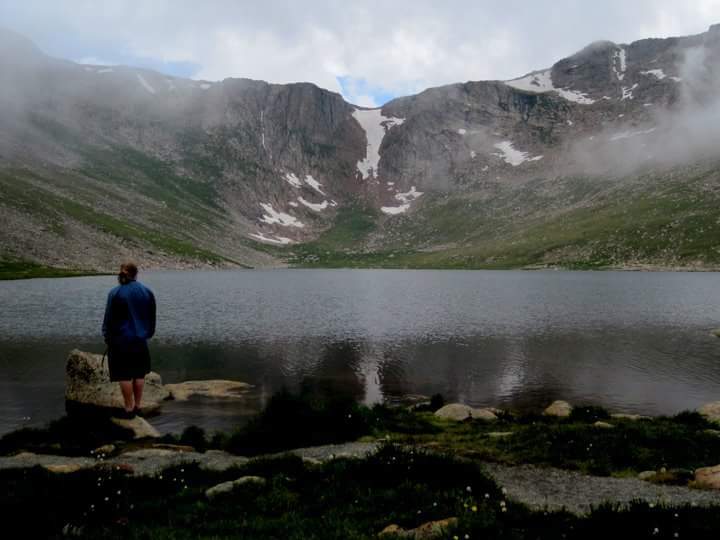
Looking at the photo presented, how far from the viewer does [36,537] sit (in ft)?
29.5

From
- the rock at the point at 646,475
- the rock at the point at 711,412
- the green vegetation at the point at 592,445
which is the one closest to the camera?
the rock at the point at 646,475

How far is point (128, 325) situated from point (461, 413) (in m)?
17.5

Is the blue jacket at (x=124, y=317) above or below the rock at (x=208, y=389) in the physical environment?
above

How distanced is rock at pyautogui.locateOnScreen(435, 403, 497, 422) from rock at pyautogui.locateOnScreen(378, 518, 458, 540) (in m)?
17.8

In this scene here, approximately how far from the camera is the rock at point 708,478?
1313 centimetres

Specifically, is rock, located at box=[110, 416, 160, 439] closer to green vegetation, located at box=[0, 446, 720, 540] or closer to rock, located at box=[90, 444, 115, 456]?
rock, located at box=[90, 444, 115, 456]

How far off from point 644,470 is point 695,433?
7.02 meters

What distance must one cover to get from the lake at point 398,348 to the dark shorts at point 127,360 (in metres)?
11.5

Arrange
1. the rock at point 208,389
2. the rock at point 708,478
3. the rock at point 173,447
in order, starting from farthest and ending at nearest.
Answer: the rock at point 208,389 < the rock at point 173,447 < the rock at point 708,478

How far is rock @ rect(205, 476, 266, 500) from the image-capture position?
12305 millimetres

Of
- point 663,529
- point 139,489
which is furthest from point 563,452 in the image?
point 139,489

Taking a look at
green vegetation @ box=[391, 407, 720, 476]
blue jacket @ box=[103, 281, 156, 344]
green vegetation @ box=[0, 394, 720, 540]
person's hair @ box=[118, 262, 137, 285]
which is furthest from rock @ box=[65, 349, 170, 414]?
green vegetation @ box=[391, 407, 720, 476]

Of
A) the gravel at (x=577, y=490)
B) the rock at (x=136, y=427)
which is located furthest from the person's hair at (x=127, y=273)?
the gravel at (x=577, y=490)

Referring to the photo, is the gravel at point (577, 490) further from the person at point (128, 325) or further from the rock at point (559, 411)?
the rock at point (559, 411)
